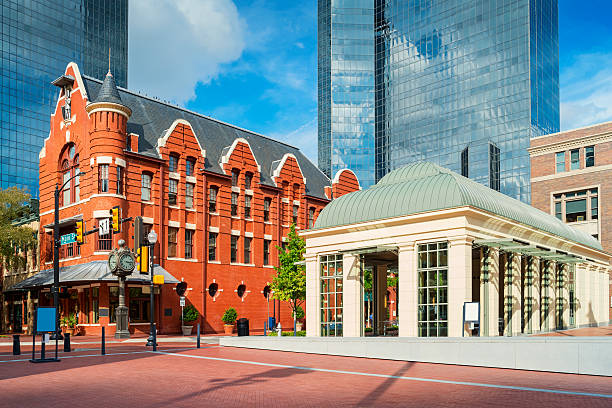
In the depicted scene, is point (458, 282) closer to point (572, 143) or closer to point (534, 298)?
point (534, 298)

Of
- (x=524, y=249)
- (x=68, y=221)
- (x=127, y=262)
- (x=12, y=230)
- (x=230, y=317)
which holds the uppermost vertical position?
(x=68, y=221)

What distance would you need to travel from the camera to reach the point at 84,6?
15375cm

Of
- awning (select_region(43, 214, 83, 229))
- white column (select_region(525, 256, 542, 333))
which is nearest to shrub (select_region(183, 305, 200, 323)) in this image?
awning (select_region(43, 214, 83, 229))

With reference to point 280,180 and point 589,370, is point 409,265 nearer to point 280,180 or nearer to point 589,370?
point 589,370

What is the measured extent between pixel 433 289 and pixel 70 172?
107ft

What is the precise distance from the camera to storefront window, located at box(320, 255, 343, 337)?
104ft

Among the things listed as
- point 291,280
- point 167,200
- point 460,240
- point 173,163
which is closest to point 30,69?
point 173,163

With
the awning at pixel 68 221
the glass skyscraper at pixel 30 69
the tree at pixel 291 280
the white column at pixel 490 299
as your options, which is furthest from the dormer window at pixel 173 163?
the glass skyscraper at pixel 30 69

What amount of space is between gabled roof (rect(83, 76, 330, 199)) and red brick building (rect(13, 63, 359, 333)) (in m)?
0.14

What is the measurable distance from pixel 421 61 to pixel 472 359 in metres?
133

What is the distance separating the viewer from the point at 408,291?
91.4ft

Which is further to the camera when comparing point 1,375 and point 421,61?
point 421,61

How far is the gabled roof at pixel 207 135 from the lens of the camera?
49.1 m

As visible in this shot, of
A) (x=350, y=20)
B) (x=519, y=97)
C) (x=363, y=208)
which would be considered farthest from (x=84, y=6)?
(x=363, y=208)
